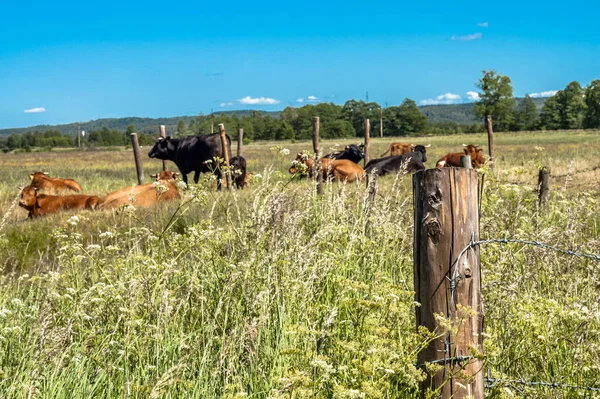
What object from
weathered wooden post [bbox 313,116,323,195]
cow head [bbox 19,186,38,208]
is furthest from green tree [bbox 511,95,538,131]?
cow head [bbox 19,186,38,208]

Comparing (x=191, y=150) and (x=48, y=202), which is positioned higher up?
(x=191, y=150)

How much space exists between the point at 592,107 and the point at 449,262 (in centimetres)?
12328

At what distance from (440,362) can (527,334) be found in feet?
2.34

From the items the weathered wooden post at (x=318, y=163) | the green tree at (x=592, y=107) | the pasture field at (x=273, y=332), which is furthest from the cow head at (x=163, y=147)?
the green tree at (x=592, y=107)

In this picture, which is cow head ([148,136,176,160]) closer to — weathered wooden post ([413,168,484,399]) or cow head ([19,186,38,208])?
cow head ([19,186,38,208])

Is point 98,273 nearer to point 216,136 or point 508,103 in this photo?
point 216,136

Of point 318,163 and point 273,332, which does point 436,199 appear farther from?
point 318,163

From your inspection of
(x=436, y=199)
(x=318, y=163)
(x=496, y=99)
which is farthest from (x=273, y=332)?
(x=496, y=99)

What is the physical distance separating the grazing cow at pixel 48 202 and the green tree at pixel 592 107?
369ft

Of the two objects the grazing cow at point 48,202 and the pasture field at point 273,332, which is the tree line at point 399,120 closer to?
the grazing cow at point 48,202

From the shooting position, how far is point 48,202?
14.3 meters

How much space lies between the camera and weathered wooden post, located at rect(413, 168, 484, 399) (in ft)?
9.63

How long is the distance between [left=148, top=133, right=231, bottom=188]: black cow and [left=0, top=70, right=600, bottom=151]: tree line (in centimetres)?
8082

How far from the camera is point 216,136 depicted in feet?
64.0
